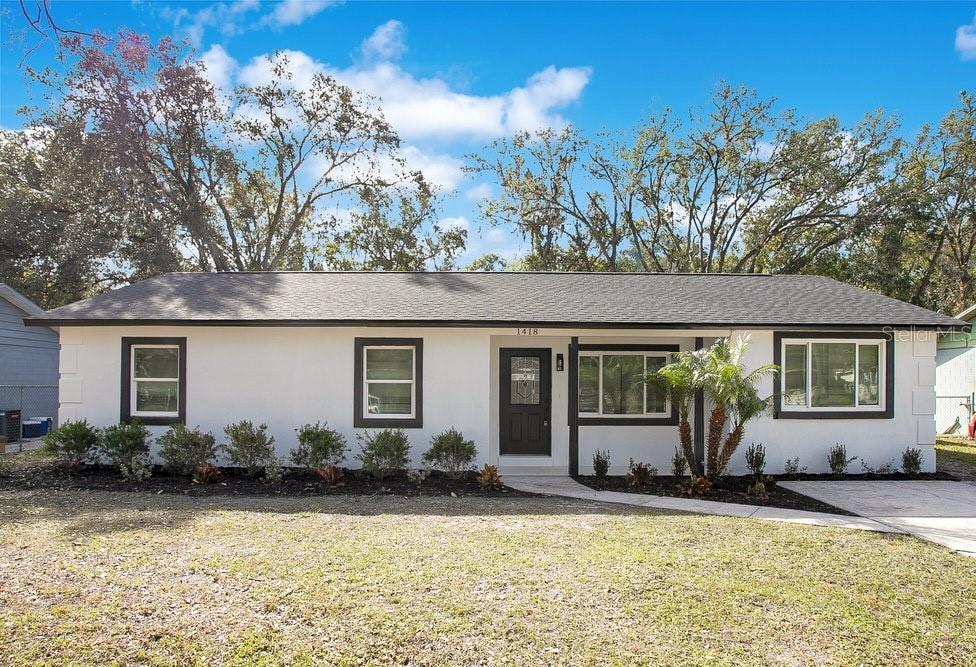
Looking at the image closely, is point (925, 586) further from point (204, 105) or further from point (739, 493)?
point (204, 105)

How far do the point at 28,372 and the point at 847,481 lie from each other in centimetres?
1989

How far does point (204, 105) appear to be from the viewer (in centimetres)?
2473

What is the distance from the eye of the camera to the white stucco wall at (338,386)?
10.6m

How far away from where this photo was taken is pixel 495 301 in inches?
458

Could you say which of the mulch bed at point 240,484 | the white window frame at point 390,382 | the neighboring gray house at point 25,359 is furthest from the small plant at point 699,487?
the neighboring gray house at point 25,359

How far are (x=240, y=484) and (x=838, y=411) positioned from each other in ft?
32.7

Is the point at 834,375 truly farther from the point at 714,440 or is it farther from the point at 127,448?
the point at 127,448

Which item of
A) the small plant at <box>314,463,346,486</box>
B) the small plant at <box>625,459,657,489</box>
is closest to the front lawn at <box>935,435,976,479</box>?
the small plant at <box>625,459,657,489</box>

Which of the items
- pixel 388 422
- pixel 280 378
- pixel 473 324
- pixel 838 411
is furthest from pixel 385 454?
pixel 838 411

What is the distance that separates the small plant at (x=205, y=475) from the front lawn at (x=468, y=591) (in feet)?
7.23

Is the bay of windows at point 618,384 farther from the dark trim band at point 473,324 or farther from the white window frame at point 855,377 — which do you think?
the white window frame at point 855,377

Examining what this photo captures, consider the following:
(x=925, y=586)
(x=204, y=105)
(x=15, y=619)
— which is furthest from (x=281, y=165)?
(x=925, y=586)

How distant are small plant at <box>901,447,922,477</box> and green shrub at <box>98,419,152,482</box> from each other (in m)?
12.4

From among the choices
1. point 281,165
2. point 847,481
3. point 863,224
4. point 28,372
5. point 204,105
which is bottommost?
point 847,481
